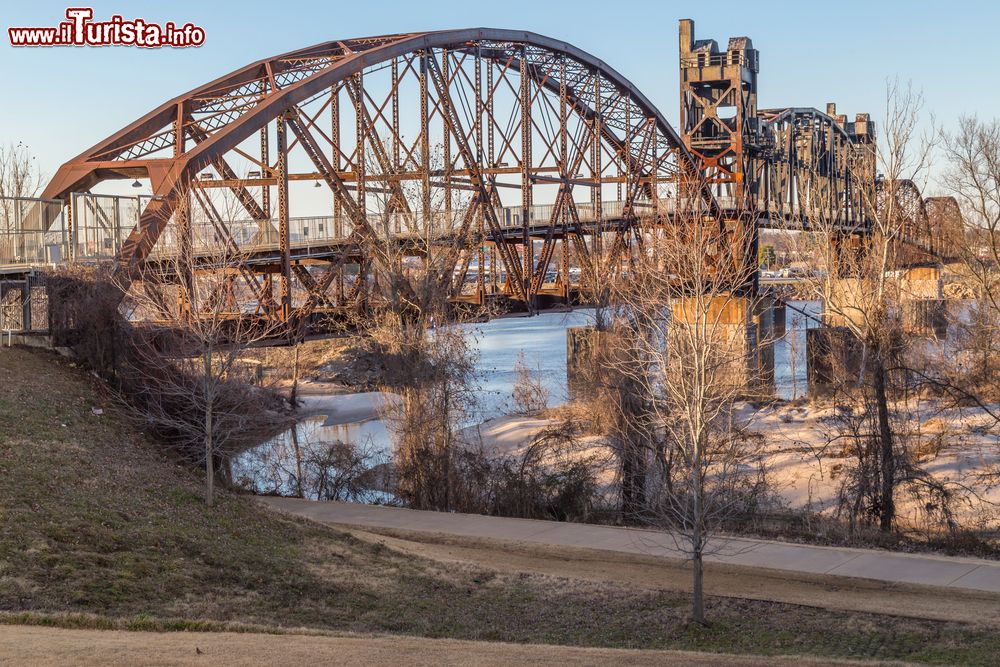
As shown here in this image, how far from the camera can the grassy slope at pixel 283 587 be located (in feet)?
50.2

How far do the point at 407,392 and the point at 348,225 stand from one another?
5.68 metres

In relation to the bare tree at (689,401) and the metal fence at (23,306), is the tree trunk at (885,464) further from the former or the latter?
the metal fence at (23,306)

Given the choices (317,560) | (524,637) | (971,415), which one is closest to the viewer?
(524,637)

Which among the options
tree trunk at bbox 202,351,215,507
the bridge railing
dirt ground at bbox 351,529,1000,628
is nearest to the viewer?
dirt ground at bbox 351,529,1000,628

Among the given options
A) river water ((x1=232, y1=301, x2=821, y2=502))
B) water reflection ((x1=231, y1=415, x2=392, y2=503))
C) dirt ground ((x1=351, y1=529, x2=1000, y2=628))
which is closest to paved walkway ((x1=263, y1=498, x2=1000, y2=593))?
dirt ground ((x1=351, y1=529, x2=1000, y2=628))

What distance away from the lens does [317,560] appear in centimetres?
1972

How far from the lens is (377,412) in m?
36.2

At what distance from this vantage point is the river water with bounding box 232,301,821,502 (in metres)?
32.9

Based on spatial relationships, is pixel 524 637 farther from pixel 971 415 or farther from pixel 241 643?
pixel 971 415

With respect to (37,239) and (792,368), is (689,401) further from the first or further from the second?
(792,368)

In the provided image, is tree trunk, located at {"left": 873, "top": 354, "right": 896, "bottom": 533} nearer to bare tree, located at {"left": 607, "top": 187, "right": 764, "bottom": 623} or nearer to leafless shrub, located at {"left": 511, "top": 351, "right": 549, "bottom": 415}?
bare tree, located at {"left": 607, "top": 187, "right": 764, "bottom": 623}

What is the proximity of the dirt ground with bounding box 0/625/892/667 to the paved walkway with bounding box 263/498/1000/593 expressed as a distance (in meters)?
6.07

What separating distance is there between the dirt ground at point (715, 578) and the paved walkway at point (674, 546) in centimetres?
27

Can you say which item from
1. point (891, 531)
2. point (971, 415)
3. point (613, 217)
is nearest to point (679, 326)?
point (891, 531)
